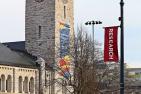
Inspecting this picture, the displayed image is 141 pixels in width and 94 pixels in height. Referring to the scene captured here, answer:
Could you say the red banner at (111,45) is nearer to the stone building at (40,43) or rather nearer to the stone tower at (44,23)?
the stone building at (40,43)

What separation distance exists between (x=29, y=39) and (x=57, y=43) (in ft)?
22.5

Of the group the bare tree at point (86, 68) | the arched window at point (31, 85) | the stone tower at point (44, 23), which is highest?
the stone tower at point (44, 23)

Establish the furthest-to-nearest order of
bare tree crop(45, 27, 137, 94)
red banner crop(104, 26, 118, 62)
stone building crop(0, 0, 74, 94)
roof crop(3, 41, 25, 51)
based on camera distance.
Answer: roof crop(3, 41, 25, 51)
stone building crop(0, 0, 74, 94)
bare tree crop(45, 27, 137, 94)
red banner crop(104, 26, 118, 62)

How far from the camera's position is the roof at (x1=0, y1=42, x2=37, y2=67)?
9441 centimetres

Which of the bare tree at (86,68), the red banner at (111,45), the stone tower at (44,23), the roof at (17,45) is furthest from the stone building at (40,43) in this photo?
the red banner at (111,45)

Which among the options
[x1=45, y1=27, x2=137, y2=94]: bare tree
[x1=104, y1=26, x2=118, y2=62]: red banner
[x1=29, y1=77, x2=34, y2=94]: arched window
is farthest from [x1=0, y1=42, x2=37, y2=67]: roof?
[x1=104, y1=26, x2=118, y2=62]: red banner

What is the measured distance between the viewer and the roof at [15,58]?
9441cm

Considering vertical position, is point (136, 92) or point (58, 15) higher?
point (58, 15)

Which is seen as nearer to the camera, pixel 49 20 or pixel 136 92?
pixel 49 20

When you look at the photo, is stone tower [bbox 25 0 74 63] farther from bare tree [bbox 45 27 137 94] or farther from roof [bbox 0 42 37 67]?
bare tree [bbox 45 27 137 94]

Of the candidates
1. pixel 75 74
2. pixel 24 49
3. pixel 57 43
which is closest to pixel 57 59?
pixel 57 43

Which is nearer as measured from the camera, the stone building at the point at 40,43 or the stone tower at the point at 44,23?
the stone building at the point at 40,43

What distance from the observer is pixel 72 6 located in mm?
105312

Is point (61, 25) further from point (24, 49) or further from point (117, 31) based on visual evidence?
point (117, 31)
